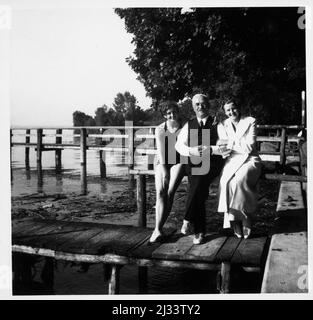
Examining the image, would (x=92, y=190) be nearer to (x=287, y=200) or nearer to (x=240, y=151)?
(x=287, y=200)

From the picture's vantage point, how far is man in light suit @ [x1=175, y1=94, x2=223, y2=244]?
3.86m

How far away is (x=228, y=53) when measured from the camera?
10.3m

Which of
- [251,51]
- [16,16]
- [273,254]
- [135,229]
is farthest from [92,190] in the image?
[273,254]

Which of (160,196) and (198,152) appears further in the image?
(160,196)

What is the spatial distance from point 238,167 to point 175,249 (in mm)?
1096

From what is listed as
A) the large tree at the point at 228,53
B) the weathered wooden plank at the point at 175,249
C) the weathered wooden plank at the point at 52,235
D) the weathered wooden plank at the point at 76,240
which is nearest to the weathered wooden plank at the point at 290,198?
the weathered wooden plank at the point at 175,249

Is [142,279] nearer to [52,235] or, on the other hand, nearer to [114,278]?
[114,278]

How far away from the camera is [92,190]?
38.9 ft

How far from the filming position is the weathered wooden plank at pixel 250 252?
3.61 metres

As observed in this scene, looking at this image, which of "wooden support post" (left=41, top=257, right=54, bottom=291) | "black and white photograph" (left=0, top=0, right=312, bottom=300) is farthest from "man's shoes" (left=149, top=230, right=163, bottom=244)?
"wooden support post" (left=41, top=257, right=54, bottom=291)

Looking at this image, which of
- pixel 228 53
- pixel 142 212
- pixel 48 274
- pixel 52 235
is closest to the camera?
pixel 52 235

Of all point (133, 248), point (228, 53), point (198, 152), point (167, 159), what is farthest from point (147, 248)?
point (228, 53)

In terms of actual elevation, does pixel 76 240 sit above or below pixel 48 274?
above

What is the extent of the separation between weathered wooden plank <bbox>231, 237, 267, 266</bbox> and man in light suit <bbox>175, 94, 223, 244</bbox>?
1.79 ft
